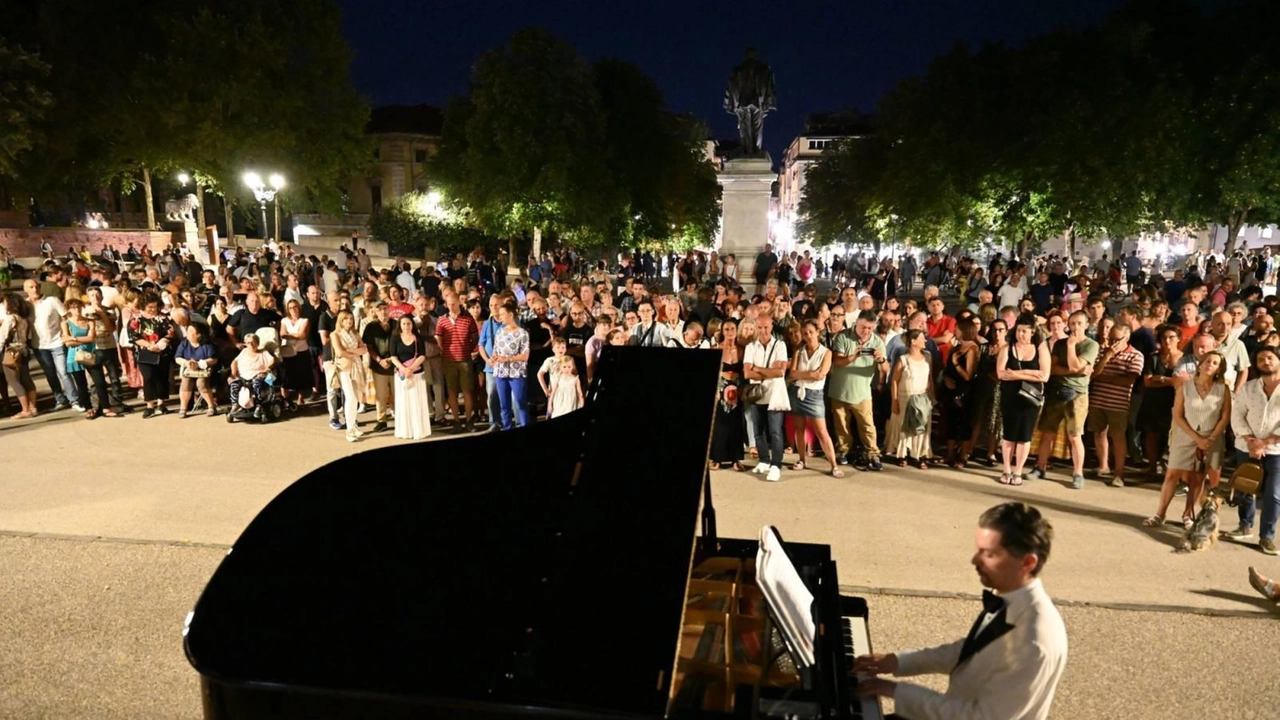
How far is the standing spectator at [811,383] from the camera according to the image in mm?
8484

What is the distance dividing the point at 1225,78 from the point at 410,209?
34906 millimetres

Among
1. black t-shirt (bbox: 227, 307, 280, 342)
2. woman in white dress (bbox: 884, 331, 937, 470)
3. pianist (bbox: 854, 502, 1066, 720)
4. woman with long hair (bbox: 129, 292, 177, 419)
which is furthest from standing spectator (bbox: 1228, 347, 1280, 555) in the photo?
woman with long hair (bbox: 129, 292, 177, 419)

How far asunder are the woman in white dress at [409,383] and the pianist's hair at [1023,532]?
8281 mm

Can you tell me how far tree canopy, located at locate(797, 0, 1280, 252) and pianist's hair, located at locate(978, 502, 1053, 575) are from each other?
22.2 m

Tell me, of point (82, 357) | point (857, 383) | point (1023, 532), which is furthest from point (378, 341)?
point (1023, 532)

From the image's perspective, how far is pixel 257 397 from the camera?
429 inches

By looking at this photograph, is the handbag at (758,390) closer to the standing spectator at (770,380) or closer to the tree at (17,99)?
the standing spectator at (770,380)

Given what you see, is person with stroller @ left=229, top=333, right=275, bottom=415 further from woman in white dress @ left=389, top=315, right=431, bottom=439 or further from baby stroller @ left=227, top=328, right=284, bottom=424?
woman in white dress @ left=389, top=315, right=431, bottom=439

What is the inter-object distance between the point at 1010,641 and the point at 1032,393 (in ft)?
19.7

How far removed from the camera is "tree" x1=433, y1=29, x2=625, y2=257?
28.3 metres

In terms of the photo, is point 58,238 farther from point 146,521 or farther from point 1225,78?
point 1225,78

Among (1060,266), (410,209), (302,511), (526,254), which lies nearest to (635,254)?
(526,254)

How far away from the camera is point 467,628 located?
3420mm

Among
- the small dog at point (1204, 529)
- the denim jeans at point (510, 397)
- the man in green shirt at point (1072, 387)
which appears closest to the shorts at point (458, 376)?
the denim jeans at point (510, 397)
